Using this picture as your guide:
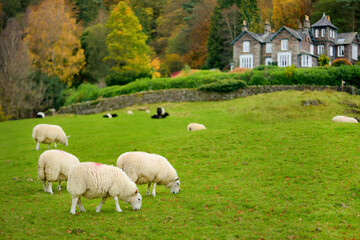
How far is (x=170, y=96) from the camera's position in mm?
51594

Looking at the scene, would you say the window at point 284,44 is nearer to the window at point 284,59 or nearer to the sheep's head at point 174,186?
the window at point 284,59

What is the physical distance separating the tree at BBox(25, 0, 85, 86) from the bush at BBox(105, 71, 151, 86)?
24.9 feet

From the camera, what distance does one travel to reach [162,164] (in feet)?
48.5

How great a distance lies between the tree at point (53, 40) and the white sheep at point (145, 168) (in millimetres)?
52160

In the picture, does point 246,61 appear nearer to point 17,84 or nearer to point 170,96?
point 170,96

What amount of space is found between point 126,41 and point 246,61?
1956 cm

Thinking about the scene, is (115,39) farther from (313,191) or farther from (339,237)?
(339,237)

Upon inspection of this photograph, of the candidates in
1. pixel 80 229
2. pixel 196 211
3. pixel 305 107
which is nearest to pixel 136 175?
pixel 196 211

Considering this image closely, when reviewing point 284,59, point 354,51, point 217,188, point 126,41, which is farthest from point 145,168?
point 354,51

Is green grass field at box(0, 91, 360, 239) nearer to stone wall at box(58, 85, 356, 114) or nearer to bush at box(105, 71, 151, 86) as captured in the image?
stone wall at box(58, 85, 356, 114)

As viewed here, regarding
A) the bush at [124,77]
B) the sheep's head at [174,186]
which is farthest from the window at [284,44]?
the sheep's head at [174,186]

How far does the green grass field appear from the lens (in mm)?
11180

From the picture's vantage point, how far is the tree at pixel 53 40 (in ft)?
208

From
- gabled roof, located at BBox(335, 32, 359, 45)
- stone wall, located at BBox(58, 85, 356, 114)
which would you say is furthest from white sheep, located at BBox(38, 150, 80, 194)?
gabled roof, located at BBox(335, 32, 359, 45)
